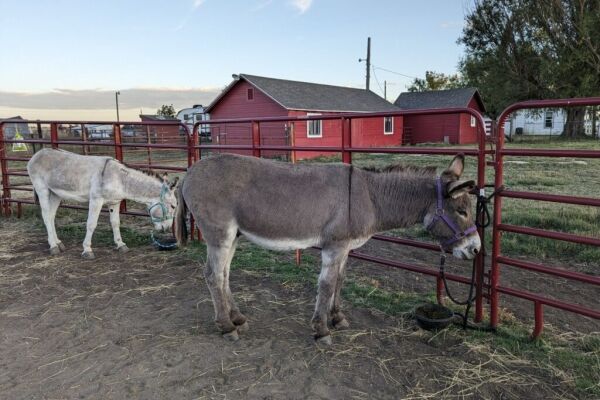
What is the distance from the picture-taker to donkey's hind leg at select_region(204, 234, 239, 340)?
366 cm

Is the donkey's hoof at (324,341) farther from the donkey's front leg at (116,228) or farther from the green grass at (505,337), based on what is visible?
the donkey's front leg at (116,228)

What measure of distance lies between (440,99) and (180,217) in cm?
3426

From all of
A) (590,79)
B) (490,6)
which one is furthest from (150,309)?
(490,6)

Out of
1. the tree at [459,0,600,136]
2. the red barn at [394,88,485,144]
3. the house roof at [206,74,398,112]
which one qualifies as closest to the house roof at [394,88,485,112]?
the red barn at [394,88,485,144]

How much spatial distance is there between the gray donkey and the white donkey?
2.55m

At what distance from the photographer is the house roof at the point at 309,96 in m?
22.5

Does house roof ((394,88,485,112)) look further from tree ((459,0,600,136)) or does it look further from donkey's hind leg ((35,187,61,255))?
donkey's hind leg ((35,187,61,255))

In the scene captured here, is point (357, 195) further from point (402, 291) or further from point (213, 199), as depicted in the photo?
point (402, 291)

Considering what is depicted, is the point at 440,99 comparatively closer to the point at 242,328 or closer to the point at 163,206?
the point at 163,206

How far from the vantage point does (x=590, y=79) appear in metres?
25.8

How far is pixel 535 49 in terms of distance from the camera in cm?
2848

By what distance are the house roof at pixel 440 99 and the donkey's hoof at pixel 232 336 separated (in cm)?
3136

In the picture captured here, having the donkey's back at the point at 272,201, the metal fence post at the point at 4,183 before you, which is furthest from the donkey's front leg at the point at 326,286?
the metal fence post at the point at 4,183

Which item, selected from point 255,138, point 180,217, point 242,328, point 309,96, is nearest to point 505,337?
point 242,328
